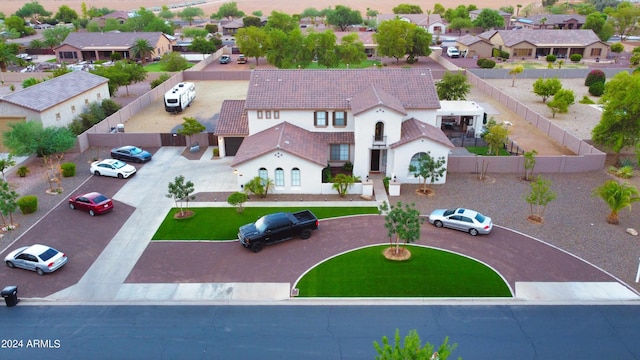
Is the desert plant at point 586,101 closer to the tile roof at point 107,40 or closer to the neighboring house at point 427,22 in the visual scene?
the neighboring house at point 427,22

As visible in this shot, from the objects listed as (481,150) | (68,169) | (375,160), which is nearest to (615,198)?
(481,150)

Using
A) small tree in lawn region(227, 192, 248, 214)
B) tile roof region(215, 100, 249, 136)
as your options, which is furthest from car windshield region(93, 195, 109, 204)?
tile roof region(215, 100, 249, 136)

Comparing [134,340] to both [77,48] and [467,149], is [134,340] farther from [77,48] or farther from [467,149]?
[77,48]

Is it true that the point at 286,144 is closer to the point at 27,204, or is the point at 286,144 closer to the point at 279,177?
the point at 279,177

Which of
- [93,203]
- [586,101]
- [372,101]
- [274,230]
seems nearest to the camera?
[274,230]

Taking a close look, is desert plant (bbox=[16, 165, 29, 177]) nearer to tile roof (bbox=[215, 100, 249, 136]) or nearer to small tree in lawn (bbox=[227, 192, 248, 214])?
tile roof (bbox=[215, 100, 249, 136])

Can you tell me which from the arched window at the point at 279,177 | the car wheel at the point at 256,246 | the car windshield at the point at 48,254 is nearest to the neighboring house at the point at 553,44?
the arched window at the point at 279,177
